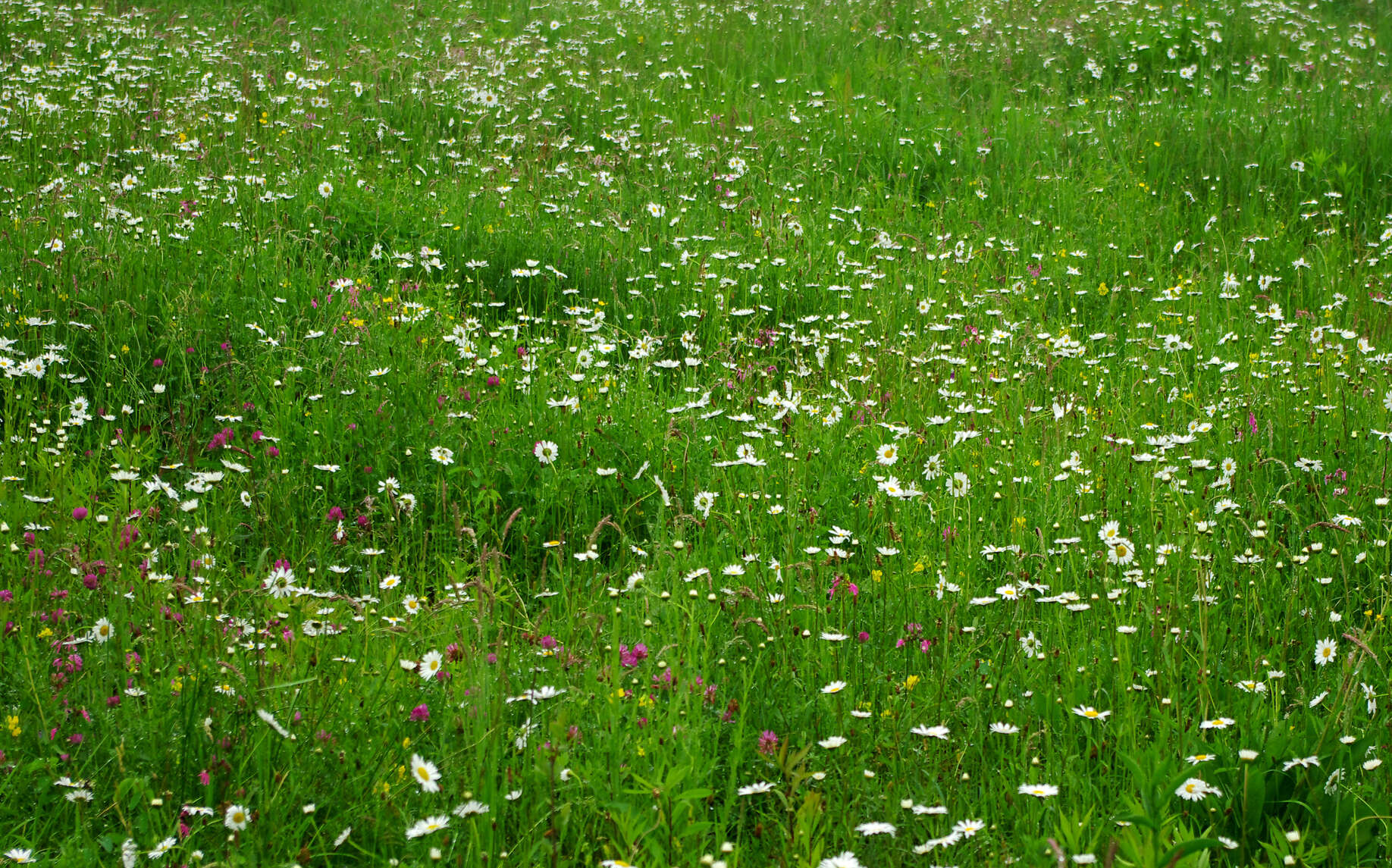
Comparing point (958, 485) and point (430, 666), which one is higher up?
point (430, 666)

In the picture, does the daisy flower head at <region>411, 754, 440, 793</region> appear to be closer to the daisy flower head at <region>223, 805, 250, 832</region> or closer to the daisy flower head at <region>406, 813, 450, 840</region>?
the daisy flower head at <region>406, 813, 450, 840</region>

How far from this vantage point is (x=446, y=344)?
4.05m

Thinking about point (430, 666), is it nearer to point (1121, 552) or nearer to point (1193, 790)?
point (1193, 790)

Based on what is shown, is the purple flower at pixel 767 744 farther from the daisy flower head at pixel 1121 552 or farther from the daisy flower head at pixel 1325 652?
the daisy flower head at pixel 1325 652

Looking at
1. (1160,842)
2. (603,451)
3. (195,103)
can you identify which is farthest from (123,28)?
(1160,842)

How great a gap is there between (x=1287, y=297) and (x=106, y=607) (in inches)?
207

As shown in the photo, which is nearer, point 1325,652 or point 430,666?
point 430,666

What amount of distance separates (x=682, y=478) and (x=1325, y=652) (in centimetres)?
183

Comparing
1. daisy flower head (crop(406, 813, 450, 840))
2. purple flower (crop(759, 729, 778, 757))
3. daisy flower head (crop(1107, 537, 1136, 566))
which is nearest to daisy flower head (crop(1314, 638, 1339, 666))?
daisy flower head (crop(1107, 537, 1136, 566))

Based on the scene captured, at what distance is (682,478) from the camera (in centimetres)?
341

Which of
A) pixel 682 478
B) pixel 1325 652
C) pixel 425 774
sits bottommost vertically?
pixel 682 478

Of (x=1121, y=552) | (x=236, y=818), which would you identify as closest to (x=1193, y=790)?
(x=1121, y=552)

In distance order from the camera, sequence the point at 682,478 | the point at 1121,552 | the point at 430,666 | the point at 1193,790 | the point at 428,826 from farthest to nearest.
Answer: the point at 682,478
the point at 1121,552
the point at 430,666
the point at 1193,790
the point at 428,826

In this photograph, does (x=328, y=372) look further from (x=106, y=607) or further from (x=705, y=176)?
(x=705, y=176)
